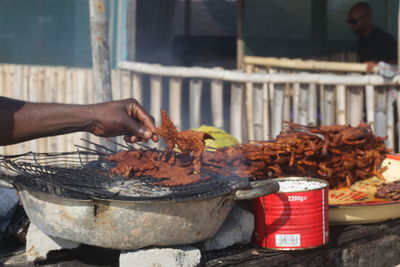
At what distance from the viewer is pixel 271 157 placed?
4.40 metres

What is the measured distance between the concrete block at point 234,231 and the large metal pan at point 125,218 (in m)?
0.35

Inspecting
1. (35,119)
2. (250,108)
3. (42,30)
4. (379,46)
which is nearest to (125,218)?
(35,119)

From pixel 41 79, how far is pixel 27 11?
2.41 m

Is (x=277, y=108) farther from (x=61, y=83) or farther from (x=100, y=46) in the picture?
(x=61, y=83)

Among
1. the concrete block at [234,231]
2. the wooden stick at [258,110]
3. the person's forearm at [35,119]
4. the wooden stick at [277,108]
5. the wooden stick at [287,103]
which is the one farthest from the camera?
the wooden stick at [258,110]

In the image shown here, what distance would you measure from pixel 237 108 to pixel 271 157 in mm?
3973

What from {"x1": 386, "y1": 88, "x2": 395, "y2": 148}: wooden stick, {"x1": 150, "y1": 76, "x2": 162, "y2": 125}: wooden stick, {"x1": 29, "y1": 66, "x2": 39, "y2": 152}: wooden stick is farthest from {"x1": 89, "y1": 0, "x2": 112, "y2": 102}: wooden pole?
{"x1": 386, "y1": 88, "x2": 395, "y2": 148}: wooden stick

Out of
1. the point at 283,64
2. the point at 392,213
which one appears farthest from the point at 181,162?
the point at 283,64

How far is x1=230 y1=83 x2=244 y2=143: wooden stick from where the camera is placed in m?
8.20

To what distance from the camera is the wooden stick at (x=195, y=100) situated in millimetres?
8461

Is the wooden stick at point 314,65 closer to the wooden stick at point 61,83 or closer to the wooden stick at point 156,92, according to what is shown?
the wooden stick at point 156,92

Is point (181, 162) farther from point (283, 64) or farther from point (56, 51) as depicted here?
point (56, 51)

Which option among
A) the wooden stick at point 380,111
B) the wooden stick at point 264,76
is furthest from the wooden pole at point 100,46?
the wooden stick at point 380,111

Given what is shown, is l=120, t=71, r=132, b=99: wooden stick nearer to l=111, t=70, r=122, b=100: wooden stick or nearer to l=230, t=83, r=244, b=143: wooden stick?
l=111, t=70, r=122, b=100: wooden stick
